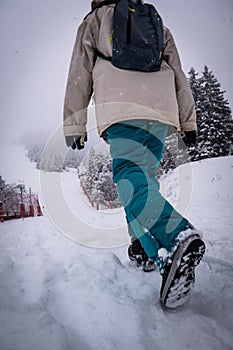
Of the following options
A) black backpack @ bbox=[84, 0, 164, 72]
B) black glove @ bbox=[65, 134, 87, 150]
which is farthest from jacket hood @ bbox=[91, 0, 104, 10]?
black glove @ bbox=[65, 134, 87, 150]

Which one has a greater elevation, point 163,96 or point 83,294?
point 163,96

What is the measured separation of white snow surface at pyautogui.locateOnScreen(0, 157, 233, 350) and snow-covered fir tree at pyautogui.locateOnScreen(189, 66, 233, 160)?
11.5 meters

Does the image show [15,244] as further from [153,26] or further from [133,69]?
[153,26]

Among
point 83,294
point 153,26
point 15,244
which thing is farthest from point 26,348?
point 153,26

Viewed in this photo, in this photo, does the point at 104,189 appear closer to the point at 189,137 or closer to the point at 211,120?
the point at 211,120

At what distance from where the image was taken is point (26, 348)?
0.51 m

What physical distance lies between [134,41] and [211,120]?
12.1 meters

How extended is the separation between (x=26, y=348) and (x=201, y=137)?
12.4 meters

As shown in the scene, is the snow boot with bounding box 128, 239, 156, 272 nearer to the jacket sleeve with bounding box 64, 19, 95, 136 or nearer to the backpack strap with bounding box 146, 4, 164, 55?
the jacket sleeve with bounding box 64, 19, 95, 136

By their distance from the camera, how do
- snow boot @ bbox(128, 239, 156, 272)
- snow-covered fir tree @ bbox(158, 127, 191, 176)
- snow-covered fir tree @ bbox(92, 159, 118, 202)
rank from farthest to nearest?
snow-covered fir tree @ bbox(92, 159, 118, 202)
snow-covered fir tree @ bbox(158, 127, 191, 176)
snow boot @ bbox(128, 239, 156, 272)

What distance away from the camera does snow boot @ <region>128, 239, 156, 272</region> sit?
999 mm

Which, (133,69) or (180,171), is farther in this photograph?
(180,171)

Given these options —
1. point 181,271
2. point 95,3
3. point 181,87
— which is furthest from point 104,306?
point 95,3

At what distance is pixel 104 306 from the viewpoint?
710mm
